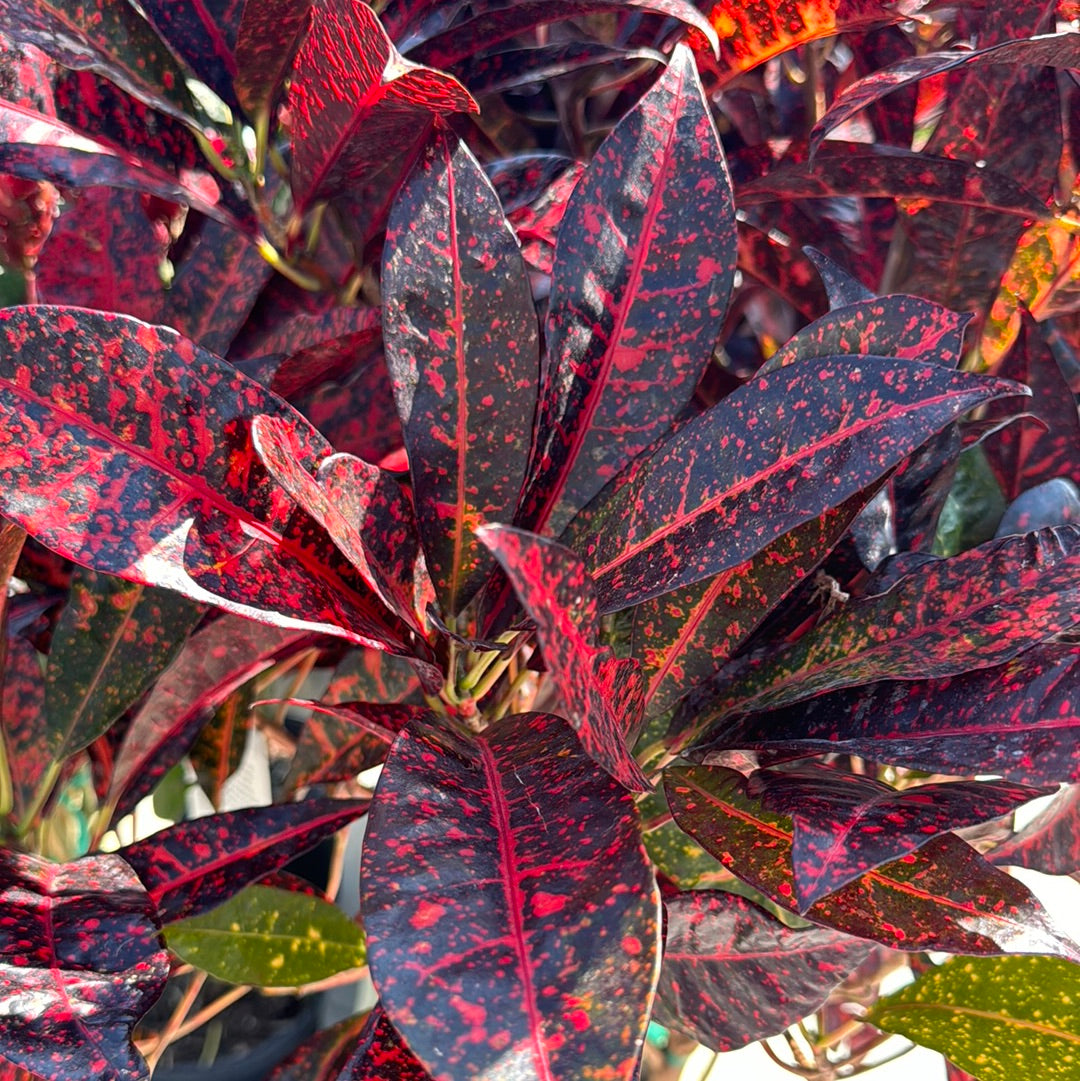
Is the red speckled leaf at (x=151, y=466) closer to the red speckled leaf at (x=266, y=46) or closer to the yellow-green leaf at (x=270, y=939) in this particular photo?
the red speckled leaf at (x=266, y=46)

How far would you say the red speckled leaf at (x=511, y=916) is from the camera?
296mm

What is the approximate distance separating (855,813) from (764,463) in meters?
0.13

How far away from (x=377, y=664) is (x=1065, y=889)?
108 centimetres

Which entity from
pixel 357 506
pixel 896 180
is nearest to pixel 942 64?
pixel 896 180

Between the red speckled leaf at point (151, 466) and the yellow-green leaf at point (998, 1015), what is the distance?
366 millimetres

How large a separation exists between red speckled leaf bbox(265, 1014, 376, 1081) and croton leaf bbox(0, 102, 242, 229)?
0.53 metres

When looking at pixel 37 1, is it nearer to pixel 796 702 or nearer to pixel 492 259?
pixel 492 259

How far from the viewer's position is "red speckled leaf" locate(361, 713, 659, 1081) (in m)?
0.30

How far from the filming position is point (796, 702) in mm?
473

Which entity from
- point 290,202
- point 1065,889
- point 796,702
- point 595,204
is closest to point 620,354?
point 595,204

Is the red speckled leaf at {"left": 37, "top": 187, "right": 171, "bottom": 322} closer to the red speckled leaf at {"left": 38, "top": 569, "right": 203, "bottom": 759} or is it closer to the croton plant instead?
the croton plant

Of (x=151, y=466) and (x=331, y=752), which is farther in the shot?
(x=331, y=752)

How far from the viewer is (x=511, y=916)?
1.09 ft

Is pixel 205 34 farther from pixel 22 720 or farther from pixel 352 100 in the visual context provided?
pixel 22 720
